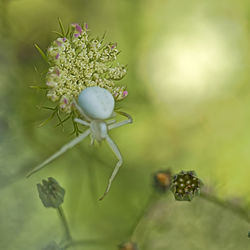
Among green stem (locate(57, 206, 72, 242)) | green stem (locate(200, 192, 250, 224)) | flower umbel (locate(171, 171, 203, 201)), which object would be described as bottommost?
green stem (locate(200, 192, 250, 224))

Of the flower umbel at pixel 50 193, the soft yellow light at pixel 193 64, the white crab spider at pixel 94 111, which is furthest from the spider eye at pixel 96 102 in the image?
the soft yellow light at pixel 193 64

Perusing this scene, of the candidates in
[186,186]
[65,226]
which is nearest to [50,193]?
[65,226]

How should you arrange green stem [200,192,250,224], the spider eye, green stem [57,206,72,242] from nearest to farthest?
the spider eye → green stem [57,206,72,242] → green stem [200,192,250,224]

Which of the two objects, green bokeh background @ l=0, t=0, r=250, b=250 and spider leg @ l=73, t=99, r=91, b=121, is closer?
spider leg @ l=73, t=99, r=91, b=121

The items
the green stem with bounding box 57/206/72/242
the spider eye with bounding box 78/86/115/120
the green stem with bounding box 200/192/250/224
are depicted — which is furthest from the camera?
the green stem with bounding box 200/192/250/224

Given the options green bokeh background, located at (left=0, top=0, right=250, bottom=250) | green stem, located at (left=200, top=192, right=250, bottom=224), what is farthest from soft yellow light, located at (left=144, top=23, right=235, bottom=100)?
green stem, located at (left=200, top=192, right=250, bottom=224)

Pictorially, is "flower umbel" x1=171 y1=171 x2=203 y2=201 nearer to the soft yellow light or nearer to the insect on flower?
the insect on flower
